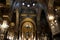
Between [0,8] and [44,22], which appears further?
[44,22]

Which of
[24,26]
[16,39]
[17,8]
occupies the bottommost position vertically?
[16,39]

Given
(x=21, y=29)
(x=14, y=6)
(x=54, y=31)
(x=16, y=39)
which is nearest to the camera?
(x=54, y=31)

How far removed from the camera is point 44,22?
13828mm

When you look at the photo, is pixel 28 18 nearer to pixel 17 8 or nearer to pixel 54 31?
pixel 17 8

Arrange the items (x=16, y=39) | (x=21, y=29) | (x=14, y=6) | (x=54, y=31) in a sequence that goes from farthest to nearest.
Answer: (x=21, y=29)
(x=16, y=39)
(x=14, y=6)
(x=54, y=31)

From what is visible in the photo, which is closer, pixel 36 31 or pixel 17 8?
pixel 17 8

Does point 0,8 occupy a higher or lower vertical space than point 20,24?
higher

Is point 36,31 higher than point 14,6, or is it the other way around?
point 14,6

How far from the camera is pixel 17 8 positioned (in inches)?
490

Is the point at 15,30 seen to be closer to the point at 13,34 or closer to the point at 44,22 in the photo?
the point at 13,34

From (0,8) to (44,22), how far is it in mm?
4674

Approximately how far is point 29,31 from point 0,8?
4.23 meters

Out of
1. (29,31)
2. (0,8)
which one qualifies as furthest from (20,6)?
(29,31)

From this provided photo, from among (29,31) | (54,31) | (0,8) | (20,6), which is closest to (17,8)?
(20,6)
